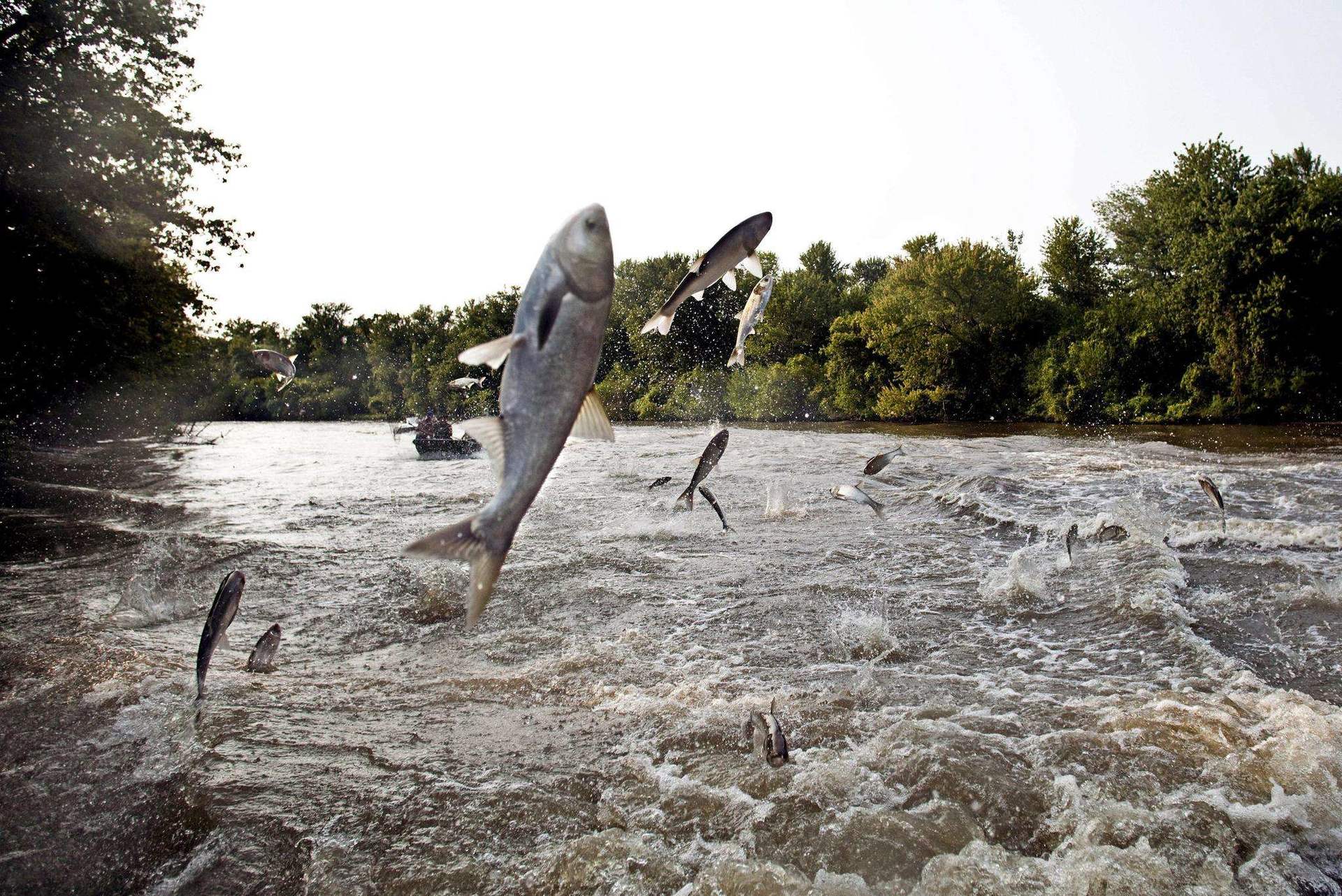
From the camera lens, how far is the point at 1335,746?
439 centimetres

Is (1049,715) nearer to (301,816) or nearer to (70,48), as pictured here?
(301,816)

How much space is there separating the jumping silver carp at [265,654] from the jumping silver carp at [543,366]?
17.4 ft

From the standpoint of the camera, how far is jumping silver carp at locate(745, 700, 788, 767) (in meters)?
4.40

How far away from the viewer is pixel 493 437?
5.42 ft

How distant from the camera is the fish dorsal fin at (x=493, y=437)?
164cm

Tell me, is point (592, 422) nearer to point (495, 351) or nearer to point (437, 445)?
point (495, 351)

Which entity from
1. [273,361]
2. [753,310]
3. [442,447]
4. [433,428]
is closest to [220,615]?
[753,310]

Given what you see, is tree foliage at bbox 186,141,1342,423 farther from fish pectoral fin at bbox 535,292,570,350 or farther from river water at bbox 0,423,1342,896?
fish pectoral fin at bbox 535,292,570,350

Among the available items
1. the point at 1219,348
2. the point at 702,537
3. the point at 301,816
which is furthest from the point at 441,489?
the point at 1219,348

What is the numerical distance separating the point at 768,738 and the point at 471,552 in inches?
130

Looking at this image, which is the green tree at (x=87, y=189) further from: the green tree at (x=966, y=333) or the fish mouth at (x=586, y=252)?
the green tree at (x=966, y=333)

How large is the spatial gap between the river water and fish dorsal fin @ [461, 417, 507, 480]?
8.97 feet

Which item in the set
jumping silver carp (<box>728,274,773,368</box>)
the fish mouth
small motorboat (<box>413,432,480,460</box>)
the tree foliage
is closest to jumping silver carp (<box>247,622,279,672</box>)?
jumping silver carp (<box>728,274,773,368</box>)

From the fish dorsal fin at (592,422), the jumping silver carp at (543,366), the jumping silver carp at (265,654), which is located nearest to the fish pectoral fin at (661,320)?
the fish dorsal fin at (592,422)
